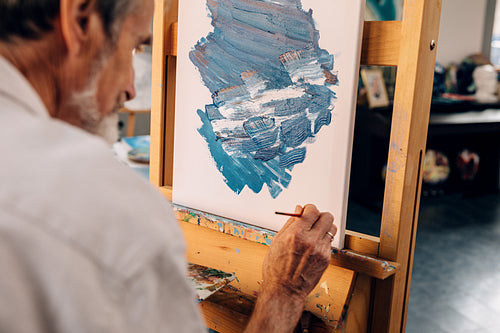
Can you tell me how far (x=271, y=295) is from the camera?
941 millimetres

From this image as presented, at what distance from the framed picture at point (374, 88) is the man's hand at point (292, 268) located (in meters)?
3.34

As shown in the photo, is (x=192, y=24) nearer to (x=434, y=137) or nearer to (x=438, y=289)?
(x=438, y=289)

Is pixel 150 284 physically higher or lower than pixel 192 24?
lower

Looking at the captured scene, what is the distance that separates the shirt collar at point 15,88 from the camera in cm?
48

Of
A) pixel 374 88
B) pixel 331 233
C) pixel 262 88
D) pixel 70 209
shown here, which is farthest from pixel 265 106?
pixel 374 88

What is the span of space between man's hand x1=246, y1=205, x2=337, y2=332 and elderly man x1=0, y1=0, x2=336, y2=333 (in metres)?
0.44

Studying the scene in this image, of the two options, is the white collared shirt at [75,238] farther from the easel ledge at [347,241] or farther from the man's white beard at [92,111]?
the easel ledge at [347,241]

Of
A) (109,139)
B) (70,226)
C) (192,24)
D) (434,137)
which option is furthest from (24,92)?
(434,137)

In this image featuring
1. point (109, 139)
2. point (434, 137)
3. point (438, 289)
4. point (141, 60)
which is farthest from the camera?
point (434, 137)

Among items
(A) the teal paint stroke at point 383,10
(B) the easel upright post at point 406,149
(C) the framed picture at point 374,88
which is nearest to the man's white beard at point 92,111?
(B) the easel upright post at point 406,149

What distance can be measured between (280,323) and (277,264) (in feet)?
0.40

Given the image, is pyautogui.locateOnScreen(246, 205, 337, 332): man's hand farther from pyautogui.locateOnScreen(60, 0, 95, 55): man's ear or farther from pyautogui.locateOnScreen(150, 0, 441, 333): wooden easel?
pyautogui.locateOnScreen(60, 0, 95, 55): man's ear

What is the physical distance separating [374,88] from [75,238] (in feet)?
13.4

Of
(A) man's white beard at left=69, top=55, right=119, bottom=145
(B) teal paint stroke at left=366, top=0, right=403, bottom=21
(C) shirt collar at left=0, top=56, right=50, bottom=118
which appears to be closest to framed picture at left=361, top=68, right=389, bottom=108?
(B) teal paint stroke at left=366, top=0, right=403, bottom=21
